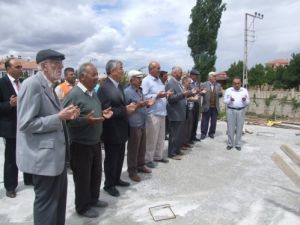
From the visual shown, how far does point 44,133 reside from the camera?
289 centimetres

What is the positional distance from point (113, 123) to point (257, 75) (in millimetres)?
48001

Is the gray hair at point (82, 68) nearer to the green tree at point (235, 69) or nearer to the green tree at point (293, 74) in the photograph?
the green tree at point (293, 74)

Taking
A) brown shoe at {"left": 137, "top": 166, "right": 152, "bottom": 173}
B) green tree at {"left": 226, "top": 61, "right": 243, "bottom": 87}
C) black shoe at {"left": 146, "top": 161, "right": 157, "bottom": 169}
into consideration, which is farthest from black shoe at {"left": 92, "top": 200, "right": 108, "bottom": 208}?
green tree at {"left": 226, "top": 61, "right": 243, "bottom": 87}

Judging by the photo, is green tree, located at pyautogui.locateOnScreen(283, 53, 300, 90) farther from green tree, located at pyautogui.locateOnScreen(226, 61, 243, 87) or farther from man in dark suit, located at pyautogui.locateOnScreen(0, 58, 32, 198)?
man in dark suit, located at pyautogui.locateOnScreen(0, 58, 32, 198)

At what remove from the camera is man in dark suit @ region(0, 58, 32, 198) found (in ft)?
14.4

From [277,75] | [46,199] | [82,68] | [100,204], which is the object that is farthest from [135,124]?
[277,75]

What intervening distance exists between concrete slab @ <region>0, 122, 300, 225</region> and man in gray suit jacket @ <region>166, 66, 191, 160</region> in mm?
378

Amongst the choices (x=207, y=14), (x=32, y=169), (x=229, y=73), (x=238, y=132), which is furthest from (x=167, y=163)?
(x=229, y=73)

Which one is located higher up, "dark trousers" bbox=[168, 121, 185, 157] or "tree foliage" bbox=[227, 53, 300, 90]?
"tree foliage" bbox=[227, 53, 300, 90]

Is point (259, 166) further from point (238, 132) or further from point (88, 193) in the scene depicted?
point (88, 193)

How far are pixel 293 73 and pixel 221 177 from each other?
39886mm

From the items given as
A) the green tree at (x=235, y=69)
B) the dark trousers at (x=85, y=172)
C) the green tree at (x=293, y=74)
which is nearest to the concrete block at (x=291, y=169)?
the dark trousers at (x=85, y=172)

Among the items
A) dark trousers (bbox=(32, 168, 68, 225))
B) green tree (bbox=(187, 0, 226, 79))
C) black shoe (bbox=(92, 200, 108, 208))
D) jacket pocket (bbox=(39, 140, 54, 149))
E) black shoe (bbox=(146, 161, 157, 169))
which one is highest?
green tree (bbox=(187, 0, 226, 79))

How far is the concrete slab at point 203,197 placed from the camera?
156 inches
